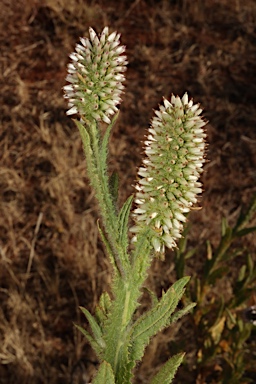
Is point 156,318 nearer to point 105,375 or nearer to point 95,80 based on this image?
point 105,375

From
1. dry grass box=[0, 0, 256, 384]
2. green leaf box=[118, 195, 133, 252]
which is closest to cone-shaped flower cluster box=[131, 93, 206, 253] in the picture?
green leaf box=[118, 195, 133, 252]

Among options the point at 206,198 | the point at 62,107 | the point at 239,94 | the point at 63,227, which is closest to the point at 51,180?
the point at 63,227

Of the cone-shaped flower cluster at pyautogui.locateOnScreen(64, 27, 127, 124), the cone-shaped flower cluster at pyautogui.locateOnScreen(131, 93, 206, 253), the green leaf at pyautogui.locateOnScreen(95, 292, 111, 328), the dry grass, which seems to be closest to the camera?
the cone-shaped flower cluster at pyautogui.locateOnScreen(131, 93, 206, 253)

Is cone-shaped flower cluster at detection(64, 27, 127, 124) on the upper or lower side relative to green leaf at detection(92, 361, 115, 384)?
upper

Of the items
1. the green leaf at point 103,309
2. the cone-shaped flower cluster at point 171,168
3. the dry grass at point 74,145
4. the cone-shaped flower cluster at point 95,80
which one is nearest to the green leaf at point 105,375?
the green leaf at point 103,309

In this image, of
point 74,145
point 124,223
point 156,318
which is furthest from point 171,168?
point 74,145

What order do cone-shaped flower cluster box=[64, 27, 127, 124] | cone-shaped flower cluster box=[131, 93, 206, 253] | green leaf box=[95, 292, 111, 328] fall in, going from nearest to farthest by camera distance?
cone-shaped flower cluster box=[131, 93, 206, 253], cone-shaped flower cluster box=[64, 27, 127, 124], green leaf box=[95, 292, 111, 328]

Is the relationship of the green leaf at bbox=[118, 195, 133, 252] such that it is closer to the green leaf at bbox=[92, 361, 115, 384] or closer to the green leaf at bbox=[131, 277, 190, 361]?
the green leaf at bbox=[131, 277, 190, 361]
